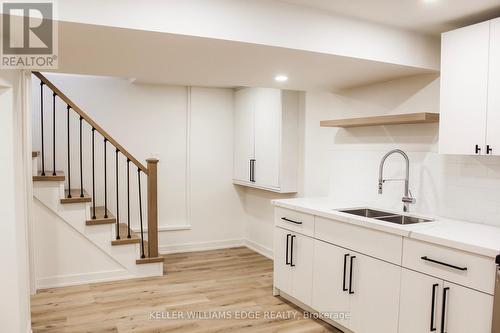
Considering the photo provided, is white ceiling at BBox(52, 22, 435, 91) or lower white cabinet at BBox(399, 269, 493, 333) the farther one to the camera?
white ceiling at BBox(52, 22, 435, 91)

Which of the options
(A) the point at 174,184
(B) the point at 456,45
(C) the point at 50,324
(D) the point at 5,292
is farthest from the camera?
(A) the point at 174,184

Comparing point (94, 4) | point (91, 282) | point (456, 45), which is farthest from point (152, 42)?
point (91, 282)

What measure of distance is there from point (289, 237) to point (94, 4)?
2.44m

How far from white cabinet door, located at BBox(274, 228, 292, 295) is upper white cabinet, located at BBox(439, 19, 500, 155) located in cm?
157

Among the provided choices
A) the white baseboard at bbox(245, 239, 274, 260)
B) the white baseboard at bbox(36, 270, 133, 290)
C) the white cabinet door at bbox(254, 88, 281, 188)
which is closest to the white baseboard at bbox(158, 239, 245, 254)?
the white baseboard at bbox(245, 239, 274, 260)

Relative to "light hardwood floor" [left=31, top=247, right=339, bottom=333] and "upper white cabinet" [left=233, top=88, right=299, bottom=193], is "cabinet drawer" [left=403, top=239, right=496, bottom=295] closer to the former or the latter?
"light hardwood floor" [left=31, top=247, right=339, bottom=333]

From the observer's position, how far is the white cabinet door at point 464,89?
8.27ft

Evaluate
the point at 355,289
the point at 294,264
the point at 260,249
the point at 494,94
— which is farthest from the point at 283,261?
the point at 494,94

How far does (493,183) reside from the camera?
272 cm

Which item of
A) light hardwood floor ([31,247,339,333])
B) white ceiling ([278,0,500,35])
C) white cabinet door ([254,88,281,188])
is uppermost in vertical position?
white ceiling ([278,0,500,35])

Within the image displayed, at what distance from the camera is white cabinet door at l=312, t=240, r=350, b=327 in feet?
9.71

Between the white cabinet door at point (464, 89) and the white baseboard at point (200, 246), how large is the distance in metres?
3.70

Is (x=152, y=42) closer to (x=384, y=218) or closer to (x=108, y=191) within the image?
(x=384, y=218)

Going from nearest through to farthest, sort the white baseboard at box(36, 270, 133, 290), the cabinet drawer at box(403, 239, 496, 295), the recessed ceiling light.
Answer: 1. the cabinet drawer at box(403, 239, 496, 295)
2. the recessed ceiling light
3. the white baseboard at box(36, 270, 133, 290)
